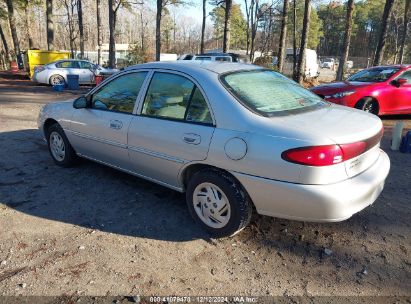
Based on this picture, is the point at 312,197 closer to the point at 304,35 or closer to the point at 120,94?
the point at 120,94

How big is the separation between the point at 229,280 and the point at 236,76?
1997mm

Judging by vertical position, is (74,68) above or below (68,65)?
below

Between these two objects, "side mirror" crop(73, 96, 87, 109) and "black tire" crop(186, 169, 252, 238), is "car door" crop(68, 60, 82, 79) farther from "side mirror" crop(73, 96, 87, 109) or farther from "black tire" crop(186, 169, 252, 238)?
"black tire" crop(186, 169, 252, 238)

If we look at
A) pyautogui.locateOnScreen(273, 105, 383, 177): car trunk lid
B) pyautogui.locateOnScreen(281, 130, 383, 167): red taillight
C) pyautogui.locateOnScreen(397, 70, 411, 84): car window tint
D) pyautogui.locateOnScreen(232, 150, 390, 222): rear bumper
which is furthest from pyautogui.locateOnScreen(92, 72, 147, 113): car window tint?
pyautogui.locateOnScreen(397, 70, 411, 84): car window tint

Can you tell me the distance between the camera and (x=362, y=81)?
9031 mm

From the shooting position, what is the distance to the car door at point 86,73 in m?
17.7

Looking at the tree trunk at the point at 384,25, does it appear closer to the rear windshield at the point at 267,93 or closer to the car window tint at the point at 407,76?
the car window tint at the point at 407,76

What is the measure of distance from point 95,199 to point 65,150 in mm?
1287

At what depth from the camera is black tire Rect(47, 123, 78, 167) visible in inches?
198

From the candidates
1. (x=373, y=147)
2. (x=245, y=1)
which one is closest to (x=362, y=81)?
(x=373, y=147)

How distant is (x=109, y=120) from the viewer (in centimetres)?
418

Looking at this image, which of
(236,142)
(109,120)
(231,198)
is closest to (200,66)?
(236,142)

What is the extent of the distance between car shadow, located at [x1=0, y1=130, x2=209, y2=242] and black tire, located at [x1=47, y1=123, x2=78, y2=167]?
10 centimetres

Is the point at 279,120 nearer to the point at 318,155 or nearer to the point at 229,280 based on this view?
the point at 318,155
